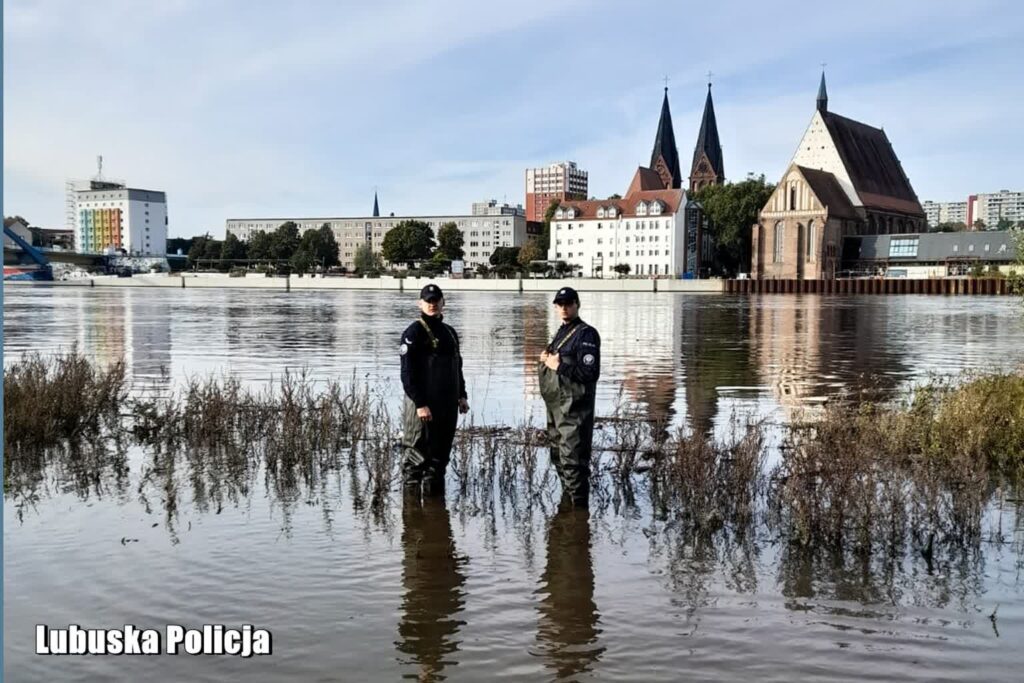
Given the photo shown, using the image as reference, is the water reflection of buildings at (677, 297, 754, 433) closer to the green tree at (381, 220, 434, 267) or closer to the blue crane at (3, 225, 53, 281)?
the green tree at (381, 220, 434, 267)

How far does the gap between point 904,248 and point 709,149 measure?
4541 cm

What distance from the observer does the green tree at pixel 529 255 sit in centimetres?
13976

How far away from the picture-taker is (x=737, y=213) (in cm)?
12756

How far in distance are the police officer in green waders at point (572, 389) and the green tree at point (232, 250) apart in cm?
17845

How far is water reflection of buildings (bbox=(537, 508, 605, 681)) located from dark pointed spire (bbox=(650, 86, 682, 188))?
156981mm

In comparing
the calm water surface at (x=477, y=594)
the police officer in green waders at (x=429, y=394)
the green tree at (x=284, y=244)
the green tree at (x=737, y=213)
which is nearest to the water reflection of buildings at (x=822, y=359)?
the calm water surface at (x=477, y=594)

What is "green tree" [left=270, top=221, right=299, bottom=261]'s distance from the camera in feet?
563

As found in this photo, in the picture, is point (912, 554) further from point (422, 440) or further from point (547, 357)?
point (422, 440)

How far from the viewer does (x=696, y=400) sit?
15.6 m

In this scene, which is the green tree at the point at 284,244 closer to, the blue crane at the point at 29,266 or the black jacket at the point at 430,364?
the blue crane at the point at 29,266

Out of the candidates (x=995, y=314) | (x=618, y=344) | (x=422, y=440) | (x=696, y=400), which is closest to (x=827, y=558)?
(x=422, y=440)

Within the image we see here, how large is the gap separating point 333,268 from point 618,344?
14689 cm

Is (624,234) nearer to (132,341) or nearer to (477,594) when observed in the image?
(132,341)

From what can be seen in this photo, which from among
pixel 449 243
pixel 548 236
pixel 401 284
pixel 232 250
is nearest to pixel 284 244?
pixel 232 250
